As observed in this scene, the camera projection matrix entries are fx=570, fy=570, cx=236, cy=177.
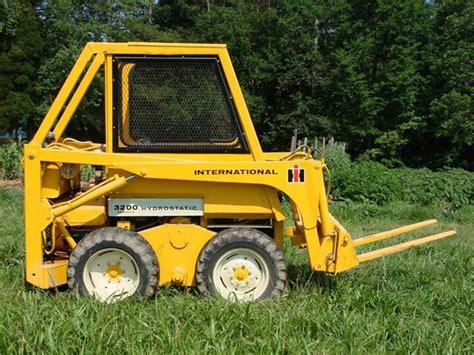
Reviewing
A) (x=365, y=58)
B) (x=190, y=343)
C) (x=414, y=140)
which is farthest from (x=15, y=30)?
(x=190, y=343)

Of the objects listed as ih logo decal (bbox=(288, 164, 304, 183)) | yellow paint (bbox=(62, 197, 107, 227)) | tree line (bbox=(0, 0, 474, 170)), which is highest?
tree line (bbox=(0, 0, 474, 170))

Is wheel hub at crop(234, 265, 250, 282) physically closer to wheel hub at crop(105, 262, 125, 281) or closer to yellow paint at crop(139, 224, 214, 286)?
yellow paint at crop(139, 224, 214, 286)

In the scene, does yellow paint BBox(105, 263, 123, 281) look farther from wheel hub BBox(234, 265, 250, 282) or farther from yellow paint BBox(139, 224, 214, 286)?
wheel hub BBox(234, 265, 250, 282)

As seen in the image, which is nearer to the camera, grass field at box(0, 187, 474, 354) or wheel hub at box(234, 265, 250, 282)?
grass field at box(0, 187, 474, 354)

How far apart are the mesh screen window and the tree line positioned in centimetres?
2457

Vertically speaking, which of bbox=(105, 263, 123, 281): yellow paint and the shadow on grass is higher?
bbox=(105, 263, 123, 281): yellow paint

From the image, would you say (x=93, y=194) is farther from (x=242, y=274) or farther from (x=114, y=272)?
(x=242, y=274)

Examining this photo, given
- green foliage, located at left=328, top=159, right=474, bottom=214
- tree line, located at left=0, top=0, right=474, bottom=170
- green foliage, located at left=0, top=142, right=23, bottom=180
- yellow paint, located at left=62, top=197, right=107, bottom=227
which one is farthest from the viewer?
tree line, located at left=0, top=0, right=474, bottom=170

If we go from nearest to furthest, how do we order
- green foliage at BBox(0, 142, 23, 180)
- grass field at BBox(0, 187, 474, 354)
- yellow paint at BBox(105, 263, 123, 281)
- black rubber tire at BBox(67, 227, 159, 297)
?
grass field at BBox(0, 187, 474, 354), black rubber tire at BBox(67, 227, 159, 297), yellow paint at BBox(105, 263, 123, 281), green foliage at BBox(0, 142, 23, 180)

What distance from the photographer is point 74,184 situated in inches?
226

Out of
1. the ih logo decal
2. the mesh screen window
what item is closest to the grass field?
the ih logo decal

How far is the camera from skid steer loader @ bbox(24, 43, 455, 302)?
4.92m

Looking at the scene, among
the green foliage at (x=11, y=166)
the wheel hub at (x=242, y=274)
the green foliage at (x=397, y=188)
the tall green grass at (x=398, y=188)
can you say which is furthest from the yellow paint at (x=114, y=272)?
the green foliage at (x=11, y=166)

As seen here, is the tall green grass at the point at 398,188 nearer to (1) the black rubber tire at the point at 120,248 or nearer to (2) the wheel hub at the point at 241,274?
(2) the wheel hub at the point at 241,274
